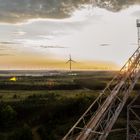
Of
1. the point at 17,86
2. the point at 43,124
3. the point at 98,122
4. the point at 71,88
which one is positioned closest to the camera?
the point at 98,122

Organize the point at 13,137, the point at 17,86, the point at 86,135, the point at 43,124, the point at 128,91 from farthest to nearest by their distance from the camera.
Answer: the point at 17,86 < the point at 43,124 < the point at 13,137 < the point at 128,91 < the point at 86,135

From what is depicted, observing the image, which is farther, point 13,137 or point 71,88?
point 71,88

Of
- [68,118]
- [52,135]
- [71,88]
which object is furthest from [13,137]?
[71,88]

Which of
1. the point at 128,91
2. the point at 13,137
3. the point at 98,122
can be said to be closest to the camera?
the point at 98,122

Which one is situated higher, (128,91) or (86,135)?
(128,91)

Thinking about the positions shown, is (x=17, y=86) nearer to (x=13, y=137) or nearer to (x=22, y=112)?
(x=22, y=112)

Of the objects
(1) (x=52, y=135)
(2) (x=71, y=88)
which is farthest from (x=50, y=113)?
(2) (x=71, y=88)

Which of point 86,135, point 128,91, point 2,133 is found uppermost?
point 128,91

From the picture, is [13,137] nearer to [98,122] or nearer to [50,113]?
[50,113]

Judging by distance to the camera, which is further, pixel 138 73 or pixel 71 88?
pixel 71 88
